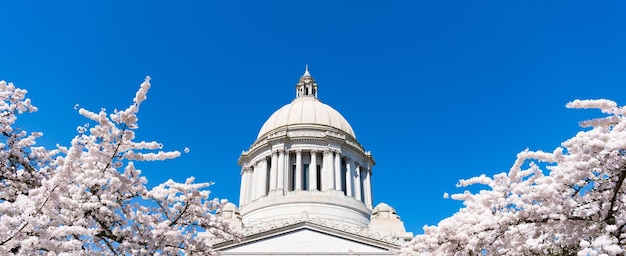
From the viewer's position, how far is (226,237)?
1501 cm

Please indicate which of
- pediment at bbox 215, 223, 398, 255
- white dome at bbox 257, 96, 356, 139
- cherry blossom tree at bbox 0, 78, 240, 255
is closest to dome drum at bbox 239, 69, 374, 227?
white dome at bbox 257, 96, 356, 139

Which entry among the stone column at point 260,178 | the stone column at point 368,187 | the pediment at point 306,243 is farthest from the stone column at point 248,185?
the pediment at point 306,243

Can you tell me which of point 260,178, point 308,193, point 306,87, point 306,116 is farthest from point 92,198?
point 306,87

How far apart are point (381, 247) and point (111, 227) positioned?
2426cm

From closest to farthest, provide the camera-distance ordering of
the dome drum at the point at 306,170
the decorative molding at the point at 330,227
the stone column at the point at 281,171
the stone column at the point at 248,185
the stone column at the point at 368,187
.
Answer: the decorative molding at the point at 330,227 → the dome drum at the point at 306,170 → the stone column at the point at 281,171 → the stone column at the point at 368,187 → the stone column at the point at 248,185

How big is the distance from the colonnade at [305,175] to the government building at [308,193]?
0.28ft

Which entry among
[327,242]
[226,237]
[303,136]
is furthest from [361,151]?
[226,237]

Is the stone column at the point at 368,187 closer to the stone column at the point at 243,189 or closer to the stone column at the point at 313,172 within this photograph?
the stone column at the point at 313,172

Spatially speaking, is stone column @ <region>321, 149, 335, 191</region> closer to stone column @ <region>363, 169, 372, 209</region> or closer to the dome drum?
the dome drum

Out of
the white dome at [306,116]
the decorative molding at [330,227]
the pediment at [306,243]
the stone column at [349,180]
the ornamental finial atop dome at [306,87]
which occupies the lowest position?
the pediment at [306,243]

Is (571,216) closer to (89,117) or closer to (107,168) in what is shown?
(107,168)

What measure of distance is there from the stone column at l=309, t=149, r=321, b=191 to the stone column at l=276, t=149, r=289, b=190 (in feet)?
7.82

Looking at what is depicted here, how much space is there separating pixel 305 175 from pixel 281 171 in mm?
2830

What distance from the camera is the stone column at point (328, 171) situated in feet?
138
